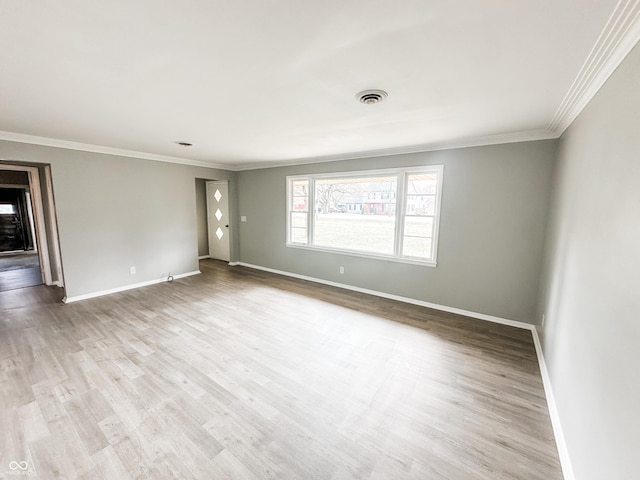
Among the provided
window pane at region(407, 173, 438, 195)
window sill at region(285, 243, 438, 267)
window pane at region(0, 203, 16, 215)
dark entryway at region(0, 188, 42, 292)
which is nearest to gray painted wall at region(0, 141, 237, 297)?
window sill at region(285, 243, 438, 267)

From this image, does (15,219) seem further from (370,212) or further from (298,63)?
(298,63)

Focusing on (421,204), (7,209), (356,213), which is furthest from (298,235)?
(7,209)

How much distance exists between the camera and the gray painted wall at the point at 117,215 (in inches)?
152

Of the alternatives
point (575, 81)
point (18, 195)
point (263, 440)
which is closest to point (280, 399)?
point (263, 440)

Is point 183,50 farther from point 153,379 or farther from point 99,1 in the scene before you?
point 153,379

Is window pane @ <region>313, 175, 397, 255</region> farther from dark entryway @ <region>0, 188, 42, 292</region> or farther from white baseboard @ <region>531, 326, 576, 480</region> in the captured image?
dark entryway @ <region>0, 188, 42, 292</region>

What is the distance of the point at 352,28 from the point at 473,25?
1.90 feet

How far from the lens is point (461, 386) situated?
228cm

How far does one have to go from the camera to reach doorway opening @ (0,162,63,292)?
4.54m

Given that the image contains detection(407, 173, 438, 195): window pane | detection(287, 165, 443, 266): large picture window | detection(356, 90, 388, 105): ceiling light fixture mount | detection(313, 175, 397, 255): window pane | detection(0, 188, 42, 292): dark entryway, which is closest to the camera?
detection(356, 90, 388, 105): ceiling light fixture mount

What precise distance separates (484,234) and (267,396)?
3269 millimetres

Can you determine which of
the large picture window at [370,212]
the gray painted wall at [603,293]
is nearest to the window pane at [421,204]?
the large picture window at [370,212]

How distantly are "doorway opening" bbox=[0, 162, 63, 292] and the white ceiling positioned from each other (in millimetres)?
2182

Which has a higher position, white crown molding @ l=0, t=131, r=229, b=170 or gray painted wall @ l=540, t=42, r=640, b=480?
white crown molding @ l=0, t=131, r=229, b=170
